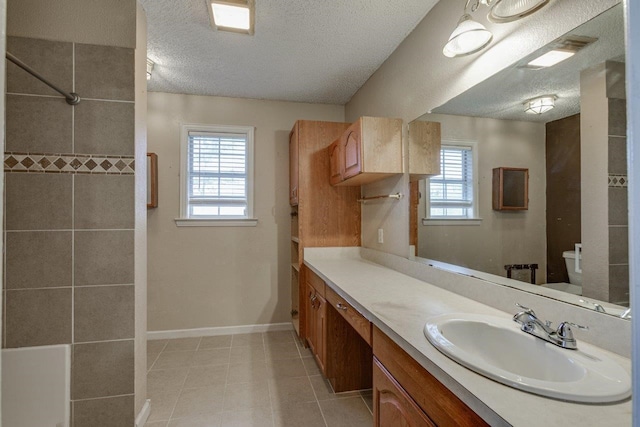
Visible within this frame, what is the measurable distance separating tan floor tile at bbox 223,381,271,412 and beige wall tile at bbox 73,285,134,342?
0.83 m

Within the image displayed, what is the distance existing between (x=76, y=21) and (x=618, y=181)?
2552 millimetres

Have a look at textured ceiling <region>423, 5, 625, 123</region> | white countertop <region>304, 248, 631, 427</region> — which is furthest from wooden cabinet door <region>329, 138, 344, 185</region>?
textured ceiling <region>423, 5, 625, 123</region>

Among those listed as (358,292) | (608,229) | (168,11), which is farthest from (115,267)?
(608,229)

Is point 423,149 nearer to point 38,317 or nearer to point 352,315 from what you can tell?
point 352,315

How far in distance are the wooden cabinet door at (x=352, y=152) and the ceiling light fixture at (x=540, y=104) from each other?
1.07m

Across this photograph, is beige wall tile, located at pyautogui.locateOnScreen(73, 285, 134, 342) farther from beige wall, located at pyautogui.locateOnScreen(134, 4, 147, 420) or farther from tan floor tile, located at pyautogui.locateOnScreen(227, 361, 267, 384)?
tan floor tile, located at pyautogui.locateOnScreen(227, 361, 267, 384)

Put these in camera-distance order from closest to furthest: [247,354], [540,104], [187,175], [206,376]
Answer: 1. [540,104]
2. [206,376]
3. [247,354]
4. [187,175]

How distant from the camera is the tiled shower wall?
163 centimetres

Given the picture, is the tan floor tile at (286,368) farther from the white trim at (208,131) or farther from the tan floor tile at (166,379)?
the white trim at (208,131)

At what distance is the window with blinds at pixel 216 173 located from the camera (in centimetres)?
327

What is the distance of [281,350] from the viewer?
2898mm

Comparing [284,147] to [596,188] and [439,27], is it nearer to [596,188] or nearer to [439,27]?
[439,27]

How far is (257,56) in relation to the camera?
2543mm

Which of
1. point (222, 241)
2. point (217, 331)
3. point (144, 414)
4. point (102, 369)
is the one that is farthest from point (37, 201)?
point (217, 331)
